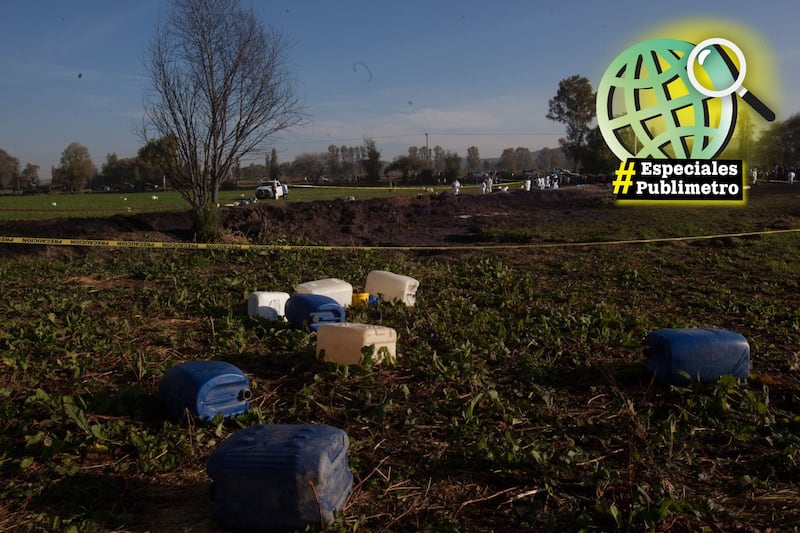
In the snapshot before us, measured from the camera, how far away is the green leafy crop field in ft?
10.2

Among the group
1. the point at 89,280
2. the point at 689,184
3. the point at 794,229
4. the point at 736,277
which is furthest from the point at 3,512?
the point at 689,184

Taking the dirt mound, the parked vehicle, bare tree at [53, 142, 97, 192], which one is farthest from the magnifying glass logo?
bare tree at [53, 142, 97, 192]

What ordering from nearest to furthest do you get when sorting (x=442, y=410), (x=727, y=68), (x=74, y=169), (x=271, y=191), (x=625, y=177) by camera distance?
(x=442, y=410)
(x=727, y=68)
(x=625, y=177)
(x=271, y=191)
(x=74, y=169)

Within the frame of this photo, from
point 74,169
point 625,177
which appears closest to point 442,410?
point 625,177

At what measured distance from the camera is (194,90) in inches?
587

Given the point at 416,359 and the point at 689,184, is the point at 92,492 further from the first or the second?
the point at 689,184

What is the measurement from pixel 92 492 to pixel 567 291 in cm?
687

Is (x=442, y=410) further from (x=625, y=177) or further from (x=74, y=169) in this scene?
(x=74, y=169)

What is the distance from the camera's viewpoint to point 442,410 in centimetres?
433

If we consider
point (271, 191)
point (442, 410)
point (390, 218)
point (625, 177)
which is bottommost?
point (442, 410)

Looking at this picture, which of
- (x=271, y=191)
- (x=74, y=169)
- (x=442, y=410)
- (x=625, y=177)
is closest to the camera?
(x=442, y=410)

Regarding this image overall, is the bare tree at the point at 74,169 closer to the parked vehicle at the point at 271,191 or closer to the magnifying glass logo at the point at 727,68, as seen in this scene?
the parked vehicle at the point at 271,191

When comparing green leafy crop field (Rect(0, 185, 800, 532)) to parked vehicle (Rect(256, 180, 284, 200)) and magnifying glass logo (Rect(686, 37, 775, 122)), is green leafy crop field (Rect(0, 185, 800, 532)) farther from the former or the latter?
parked vehicle (Rect(256, 180, 284, 200))

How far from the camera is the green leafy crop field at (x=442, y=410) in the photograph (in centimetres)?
311
